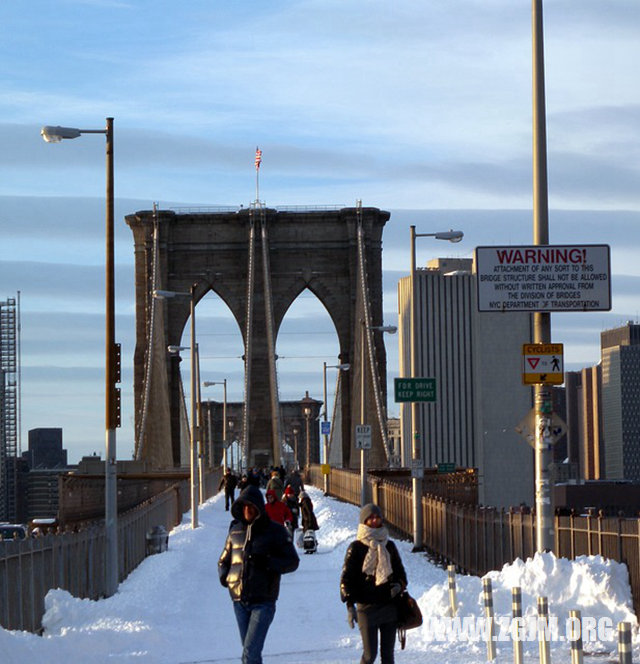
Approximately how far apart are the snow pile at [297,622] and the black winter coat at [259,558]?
277 cm

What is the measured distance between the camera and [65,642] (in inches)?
630

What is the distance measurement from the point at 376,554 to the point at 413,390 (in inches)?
842

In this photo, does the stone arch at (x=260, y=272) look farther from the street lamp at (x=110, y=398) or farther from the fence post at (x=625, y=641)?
the fence post at (x=625, y=641)

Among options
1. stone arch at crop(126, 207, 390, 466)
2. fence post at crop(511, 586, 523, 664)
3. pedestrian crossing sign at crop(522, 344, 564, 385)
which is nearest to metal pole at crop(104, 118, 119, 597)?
pedestrian crossing sign at crop(522, 344, 564, 385)

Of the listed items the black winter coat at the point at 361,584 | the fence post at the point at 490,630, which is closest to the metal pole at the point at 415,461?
the fence post at the point at 490,630

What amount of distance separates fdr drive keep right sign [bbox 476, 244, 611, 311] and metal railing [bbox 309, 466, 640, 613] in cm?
272

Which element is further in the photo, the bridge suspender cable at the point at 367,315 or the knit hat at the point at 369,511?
the bridge suspender cable at the point at 367,315

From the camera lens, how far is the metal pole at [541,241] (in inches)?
747

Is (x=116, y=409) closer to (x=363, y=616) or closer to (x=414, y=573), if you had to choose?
(x=414, y=573)

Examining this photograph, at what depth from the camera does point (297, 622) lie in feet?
64.3

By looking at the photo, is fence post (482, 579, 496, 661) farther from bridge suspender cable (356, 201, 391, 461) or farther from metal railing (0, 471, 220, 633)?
bridge suspender cable (356, 201, 391, 461)

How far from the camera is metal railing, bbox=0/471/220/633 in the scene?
16.9 metres

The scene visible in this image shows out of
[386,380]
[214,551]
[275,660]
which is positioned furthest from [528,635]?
[386,380]

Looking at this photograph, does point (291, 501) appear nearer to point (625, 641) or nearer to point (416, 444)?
point (416, 444)
